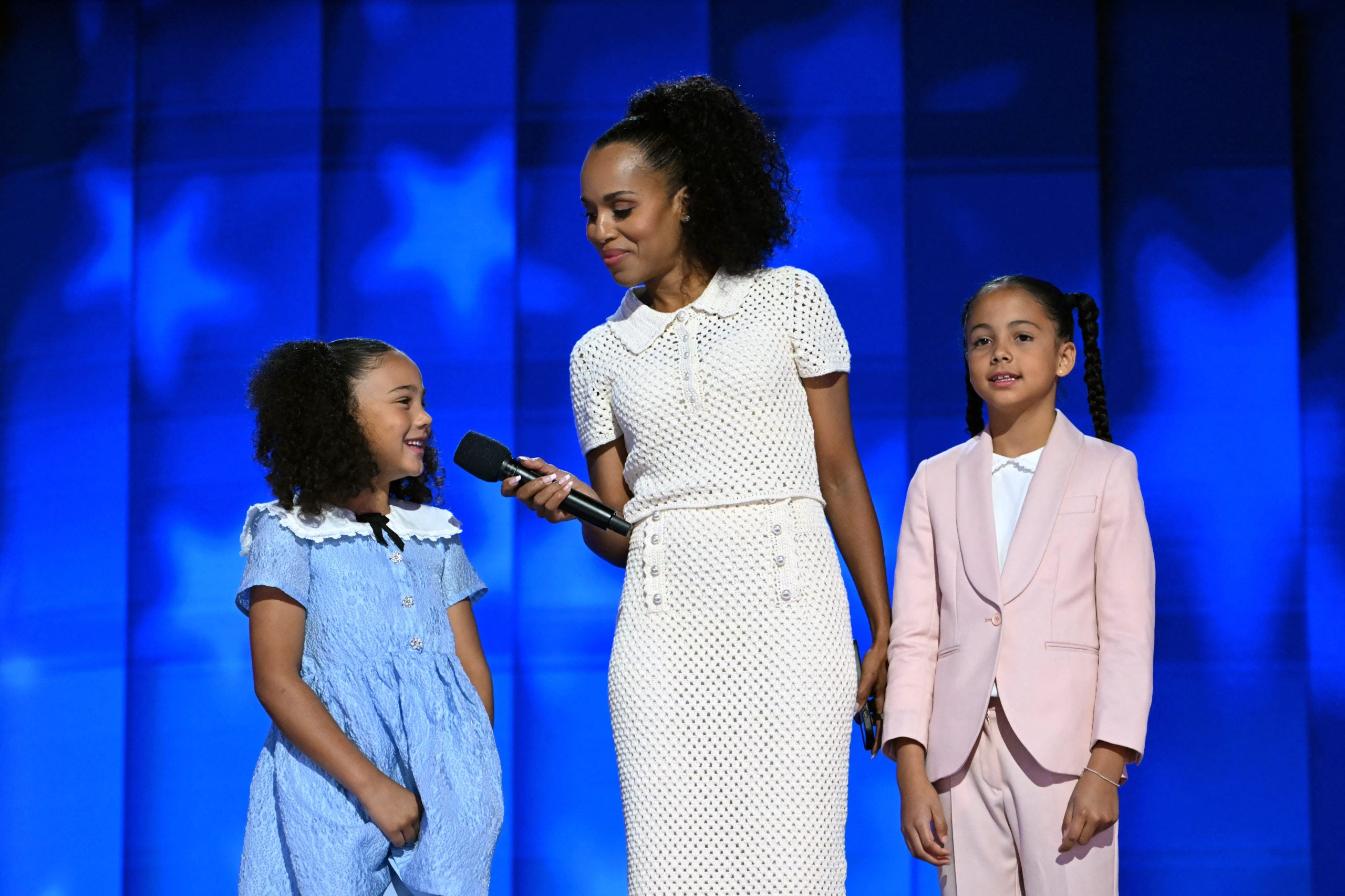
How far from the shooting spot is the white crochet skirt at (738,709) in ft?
5.81

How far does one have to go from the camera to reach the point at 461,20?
3555 millimetres

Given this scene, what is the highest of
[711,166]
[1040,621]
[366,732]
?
[711,166]

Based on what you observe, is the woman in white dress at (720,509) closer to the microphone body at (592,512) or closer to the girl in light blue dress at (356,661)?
the microphone body at (592,512)

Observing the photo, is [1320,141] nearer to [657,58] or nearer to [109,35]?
[657,58]

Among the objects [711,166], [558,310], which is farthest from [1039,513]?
→ [558,310]

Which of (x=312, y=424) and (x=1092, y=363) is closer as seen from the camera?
(x=312, y=424)

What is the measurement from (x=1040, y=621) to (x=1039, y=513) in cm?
16

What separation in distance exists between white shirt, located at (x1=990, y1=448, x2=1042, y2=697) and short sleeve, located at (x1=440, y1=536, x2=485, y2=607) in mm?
816

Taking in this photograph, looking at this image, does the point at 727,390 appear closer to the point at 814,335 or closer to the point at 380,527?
the point at 814,335

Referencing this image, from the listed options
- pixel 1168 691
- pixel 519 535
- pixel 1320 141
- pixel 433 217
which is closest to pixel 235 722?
pixel 519 535

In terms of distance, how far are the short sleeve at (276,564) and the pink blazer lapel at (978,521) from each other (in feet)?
3.13

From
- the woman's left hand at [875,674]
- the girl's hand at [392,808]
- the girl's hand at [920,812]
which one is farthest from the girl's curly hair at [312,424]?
the girl's hand at [920,812]

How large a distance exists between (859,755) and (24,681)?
2.17m

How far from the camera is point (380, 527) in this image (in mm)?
2090
